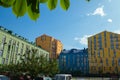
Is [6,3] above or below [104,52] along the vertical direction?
below

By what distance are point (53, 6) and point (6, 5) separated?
0.82 feet

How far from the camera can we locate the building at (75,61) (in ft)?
253

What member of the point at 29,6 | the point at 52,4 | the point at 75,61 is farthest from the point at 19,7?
the point at 75,61

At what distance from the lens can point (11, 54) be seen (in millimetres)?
47406

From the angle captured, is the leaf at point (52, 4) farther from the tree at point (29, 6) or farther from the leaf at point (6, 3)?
the leaf at point (6, 3)

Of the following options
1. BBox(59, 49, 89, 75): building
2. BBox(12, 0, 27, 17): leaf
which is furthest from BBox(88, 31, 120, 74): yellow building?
BBox(12, 0, 27, 17): leaf

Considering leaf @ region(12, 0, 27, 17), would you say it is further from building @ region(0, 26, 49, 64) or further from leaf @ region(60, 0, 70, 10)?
building @ region(0, 26, 49, 64)

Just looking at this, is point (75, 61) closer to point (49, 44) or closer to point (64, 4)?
point (49, 44)

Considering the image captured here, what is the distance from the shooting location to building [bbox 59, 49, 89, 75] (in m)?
77.0

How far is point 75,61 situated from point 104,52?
11.9m

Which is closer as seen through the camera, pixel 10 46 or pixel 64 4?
pixel 64 4

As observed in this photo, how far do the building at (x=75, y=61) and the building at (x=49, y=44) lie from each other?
5.53 meters

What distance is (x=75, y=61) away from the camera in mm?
78375

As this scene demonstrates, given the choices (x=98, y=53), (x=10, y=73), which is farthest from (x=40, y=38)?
(x=10, y=73)
